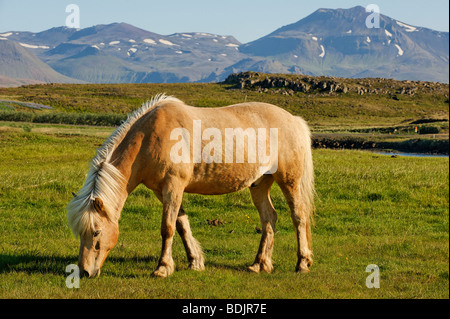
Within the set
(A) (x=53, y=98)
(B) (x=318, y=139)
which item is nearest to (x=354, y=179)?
(B) (x=318, y=139)

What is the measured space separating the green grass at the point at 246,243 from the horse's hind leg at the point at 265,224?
315mm

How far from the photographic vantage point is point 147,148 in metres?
7.93

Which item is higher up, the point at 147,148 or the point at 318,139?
the point at 147,148

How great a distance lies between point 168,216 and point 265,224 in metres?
2.21

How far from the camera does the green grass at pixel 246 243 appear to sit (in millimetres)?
7172

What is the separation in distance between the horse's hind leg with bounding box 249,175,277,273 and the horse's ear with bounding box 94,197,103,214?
9.53 ft

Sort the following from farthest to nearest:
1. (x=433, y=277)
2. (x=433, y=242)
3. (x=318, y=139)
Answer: (x=318, y=139)
(x=433, y=242)
(x=433, y=277)

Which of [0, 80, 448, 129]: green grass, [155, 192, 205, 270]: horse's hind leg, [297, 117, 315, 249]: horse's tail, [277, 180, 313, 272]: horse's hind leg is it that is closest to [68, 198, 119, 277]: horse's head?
[155, 192, 205, 270]: horse's hind leg

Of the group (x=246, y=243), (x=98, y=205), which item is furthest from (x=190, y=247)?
(x=246, y=243)

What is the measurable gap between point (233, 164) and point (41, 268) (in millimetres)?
3829

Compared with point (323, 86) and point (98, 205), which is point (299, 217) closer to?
point (98, 205)

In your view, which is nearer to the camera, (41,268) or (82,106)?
(41,268)

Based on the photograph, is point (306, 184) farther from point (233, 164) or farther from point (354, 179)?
point (354, 179)

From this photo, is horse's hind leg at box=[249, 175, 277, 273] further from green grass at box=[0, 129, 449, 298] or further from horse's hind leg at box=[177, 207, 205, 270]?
horse's hind leg at box=[177, 207, 205, 270]
